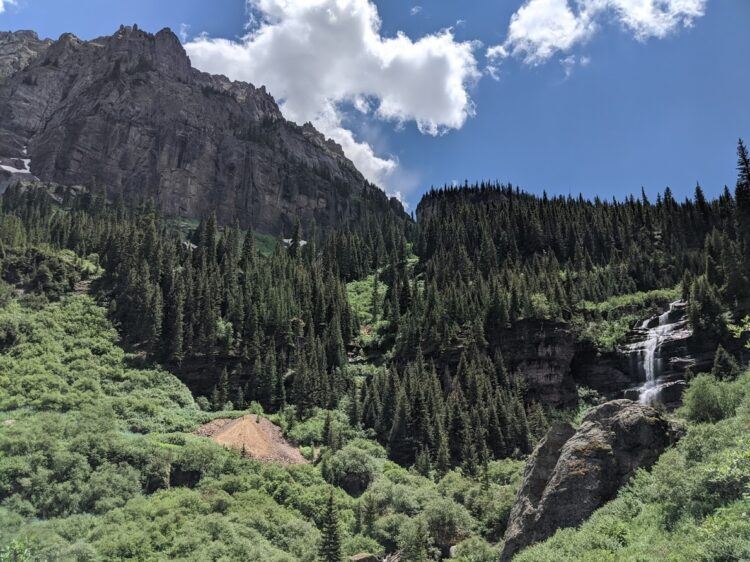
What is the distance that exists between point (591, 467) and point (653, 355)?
77006 mm

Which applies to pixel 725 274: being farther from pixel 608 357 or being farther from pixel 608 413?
pixel 608 413

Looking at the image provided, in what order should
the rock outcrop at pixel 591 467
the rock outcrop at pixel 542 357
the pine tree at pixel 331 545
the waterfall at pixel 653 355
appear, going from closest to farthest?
1. the rock outcrop at pixel 591 467
2. the pine tree at pixel 331 545
3. the waterfall at pixel 653 355
4. the rock outcrop at pixel 542 357

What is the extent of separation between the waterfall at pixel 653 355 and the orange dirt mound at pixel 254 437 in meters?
59.0

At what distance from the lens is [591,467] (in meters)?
32.1

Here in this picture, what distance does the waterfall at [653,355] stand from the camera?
311 ft

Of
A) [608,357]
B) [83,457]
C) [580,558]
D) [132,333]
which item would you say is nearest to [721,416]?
[580,558]

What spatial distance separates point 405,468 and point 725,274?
7221 centimetres

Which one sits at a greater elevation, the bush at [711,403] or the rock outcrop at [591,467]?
the bush at [711,403]

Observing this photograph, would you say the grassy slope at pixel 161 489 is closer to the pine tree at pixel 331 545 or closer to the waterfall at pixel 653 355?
the pine tree at pixel 331 545

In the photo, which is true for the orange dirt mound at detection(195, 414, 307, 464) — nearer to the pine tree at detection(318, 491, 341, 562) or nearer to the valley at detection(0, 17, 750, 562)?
the valley at detection(0, 17, 750, 562)

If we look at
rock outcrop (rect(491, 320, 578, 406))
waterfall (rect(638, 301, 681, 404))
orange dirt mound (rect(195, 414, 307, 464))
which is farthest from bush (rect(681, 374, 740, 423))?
rock outcrop (rect(491, 320, 578, 406))

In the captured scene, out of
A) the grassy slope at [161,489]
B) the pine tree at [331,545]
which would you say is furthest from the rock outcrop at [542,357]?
the pine tree at [331,545]

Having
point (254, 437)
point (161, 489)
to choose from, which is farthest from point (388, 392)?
point (161, 489)

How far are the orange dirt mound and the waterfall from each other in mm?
58975
